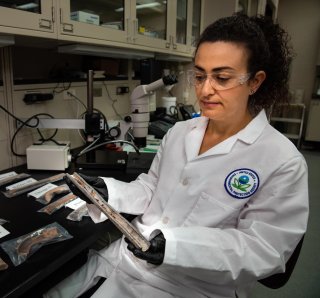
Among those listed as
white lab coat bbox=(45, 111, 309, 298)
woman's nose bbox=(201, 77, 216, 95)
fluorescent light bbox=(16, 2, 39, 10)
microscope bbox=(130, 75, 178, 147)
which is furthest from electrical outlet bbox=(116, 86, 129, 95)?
woman's nose bbox=(201, 77, 216, 95)

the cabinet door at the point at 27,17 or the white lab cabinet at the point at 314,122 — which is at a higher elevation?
the cabinet door at the point at 27,17

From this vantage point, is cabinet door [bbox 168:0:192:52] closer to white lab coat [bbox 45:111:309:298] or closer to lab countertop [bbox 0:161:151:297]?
white lab coat [bbox 45:111:309:298]

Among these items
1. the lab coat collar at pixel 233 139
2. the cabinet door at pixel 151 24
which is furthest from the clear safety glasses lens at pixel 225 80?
the cabinet door at pixel 151 24

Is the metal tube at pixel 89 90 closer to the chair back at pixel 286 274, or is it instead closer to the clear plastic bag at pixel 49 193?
the clear plastic bag at pixel 49 193

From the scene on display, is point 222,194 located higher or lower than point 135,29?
lower

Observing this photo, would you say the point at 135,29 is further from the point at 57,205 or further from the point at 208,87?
the point at 57,205

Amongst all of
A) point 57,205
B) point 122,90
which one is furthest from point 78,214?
point 122,90

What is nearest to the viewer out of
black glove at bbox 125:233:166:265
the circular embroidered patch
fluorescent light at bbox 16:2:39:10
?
black glove at bbox 125:233:166:265

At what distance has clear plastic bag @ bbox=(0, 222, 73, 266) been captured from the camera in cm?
76

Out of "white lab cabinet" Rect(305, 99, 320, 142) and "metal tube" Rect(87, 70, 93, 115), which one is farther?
"white lab cabinet" Rect(305, 99, 320, 142)

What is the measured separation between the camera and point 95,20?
139cm

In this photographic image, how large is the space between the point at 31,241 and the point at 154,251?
38cm

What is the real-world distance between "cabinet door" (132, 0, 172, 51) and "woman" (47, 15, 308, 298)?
85cm

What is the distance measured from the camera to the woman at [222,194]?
716mm
